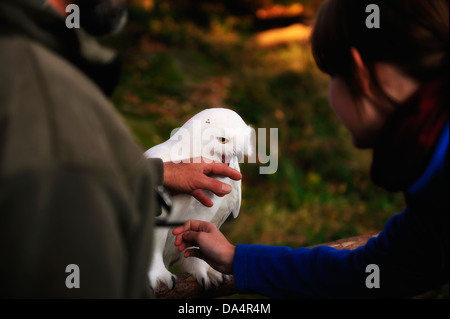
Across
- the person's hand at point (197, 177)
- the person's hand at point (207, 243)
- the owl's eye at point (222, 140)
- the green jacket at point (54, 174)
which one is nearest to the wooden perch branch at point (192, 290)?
the person's hand at point (207, 243)

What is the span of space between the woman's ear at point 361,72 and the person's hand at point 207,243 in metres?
0.67

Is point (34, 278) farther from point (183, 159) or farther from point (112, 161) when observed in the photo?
point (183, 159)

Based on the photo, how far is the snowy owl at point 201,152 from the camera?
143 cm

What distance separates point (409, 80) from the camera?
3.04ft

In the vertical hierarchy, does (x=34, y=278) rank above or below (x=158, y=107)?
below

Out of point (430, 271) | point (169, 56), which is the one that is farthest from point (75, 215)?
point (169, 56)

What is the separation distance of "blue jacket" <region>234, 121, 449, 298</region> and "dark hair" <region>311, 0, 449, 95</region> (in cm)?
16

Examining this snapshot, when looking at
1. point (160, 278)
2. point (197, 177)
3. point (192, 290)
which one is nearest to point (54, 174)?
Answer: point (197, 177)

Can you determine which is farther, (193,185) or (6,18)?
(193,185)

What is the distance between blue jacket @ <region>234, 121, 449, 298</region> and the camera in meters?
1.00

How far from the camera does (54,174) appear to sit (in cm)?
62

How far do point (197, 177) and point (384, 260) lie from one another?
61 cm

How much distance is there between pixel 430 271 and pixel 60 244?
1.02m
